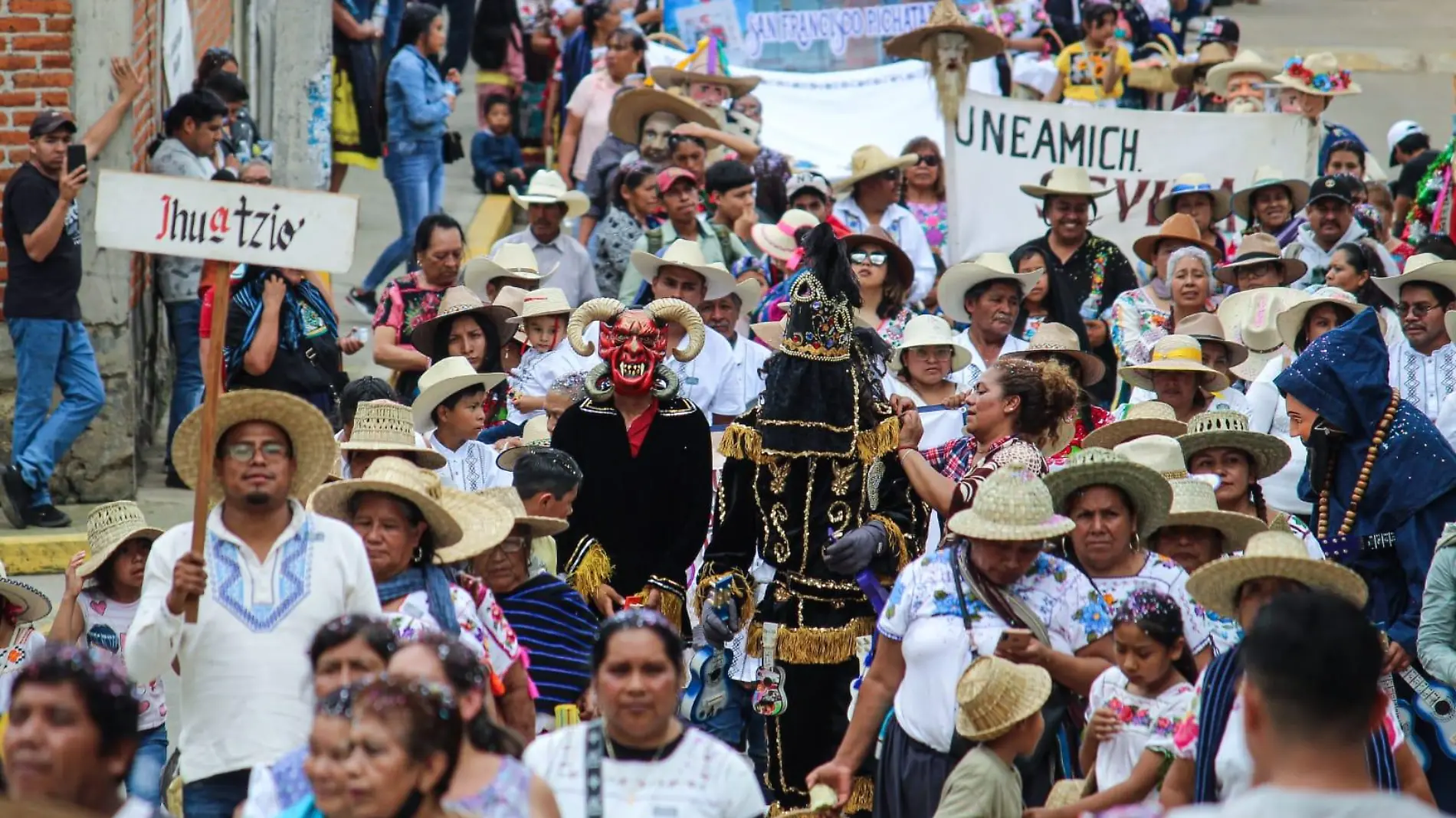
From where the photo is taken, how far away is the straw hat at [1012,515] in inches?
268

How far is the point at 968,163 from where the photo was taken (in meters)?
14.1

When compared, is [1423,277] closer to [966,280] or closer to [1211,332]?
[1211,332]

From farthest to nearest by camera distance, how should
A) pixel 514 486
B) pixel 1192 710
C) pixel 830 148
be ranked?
pixel 830 148
pixel 514 486
pixel 1192 710

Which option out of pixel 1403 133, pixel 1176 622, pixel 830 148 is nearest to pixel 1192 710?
pixel 1176 622

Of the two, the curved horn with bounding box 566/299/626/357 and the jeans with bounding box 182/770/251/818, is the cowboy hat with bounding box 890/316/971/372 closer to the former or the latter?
the curved horn with bounding box 566/299/626/357

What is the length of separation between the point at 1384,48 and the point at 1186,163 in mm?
16486

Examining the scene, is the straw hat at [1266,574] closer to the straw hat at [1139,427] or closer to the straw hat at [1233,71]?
the straw hat at [1139,427]

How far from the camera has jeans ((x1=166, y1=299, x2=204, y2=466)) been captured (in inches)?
493

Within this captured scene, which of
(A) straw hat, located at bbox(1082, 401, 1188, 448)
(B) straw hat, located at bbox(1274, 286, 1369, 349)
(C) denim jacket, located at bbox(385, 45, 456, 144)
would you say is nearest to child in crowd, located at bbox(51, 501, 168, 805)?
(A) straw hat, located at bbox(1082, 401, 1188, 448)

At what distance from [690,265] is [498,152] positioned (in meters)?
8.52

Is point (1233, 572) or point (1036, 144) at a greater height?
point (1036, 144)

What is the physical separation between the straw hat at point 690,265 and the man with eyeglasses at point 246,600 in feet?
16.3

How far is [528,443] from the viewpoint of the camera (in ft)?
30.8

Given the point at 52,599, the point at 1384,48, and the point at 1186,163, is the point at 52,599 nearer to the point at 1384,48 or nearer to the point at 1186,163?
the point at 1186,163
